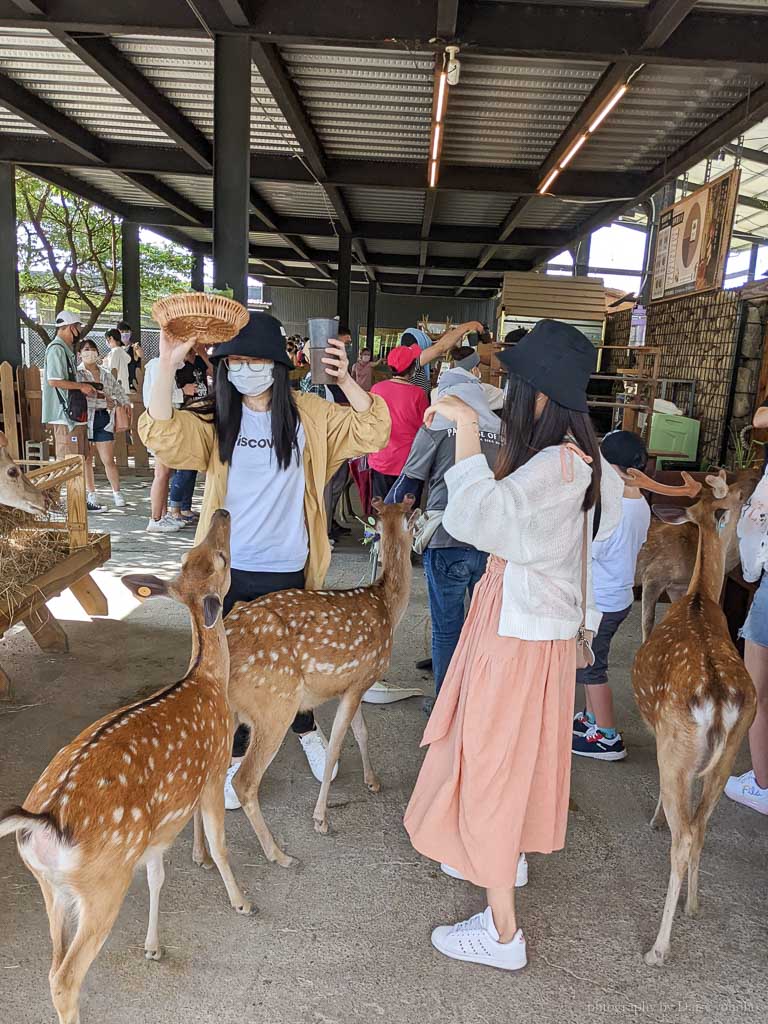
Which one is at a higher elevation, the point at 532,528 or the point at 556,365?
the point at 556,365

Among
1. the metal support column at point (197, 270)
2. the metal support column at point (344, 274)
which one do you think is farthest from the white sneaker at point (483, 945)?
the metal support column at point (197, 270)

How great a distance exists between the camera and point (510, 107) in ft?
24.4

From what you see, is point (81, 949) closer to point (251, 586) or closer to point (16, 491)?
point (251, 586)

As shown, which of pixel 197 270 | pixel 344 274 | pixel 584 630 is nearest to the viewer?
pixel 584 630

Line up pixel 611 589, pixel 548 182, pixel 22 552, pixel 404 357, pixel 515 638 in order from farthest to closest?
pixel 548 182, pixel 404 357, pixel 22 552, pixel 611 589, pixel 515 638

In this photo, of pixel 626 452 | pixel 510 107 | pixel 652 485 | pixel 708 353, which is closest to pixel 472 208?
pixel 708 353

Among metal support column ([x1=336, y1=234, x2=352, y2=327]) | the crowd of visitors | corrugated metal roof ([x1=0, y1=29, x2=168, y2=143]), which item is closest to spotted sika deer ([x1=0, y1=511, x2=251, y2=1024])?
the crowd of visitors

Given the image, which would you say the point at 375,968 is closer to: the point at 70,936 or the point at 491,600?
the point at 70,936

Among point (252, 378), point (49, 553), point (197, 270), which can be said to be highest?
point (197, 270)

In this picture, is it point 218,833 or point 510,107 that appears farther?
point 510,107

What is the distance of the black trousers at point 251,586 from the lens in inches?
118

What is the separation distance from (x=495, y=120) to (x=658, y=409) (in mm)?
4475

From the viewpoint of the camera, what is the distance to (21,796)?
307cm

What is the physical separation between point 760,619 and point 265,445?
2221 millimetres
